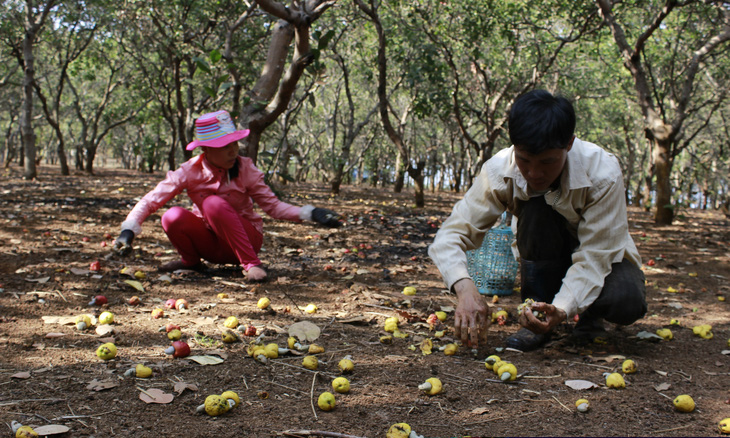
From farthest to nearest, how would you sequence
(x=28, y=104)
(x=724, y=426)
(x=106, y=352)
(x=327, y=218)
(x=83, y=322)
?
(x=28, y=104), (x=327, y=218), (x=83, y=322), (x=106, y=352), (x=724, y=426)

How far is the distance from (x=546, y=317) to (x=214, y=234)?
299 cm

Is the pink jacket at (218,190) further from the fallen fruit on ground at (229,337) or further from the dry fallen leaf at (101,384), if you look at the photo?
the dry fallen leaf at (101,384)

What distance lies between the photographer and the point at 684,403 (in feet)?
7.50

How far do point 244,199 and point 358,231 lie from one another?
9.32 ft

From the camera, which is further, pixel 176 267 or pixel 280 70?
pixel 280 70

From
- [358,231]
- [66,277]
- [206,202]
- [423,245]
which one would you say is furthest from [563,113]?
[358,231]

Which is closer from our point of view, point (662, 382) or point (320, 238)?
point (662, 382)

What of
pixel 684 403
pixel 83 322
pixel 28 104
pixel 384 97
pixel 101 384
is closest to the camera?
pixel 684 403

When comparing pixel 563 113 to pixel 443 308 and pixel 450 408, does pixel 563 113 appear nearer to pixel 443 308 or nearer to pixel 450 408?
pixel 450 408

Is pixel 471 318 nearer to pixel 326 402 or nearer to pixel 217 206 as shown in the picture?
pixel 326 402

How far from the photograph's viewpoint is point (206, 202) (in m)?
4.28

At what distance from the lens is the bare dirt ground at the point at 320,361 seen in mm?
2193

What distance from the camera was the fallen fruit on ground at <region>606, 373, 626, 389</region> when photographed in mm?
2537

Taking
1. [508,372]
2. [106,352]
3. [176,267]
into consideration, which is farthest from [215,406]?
[176,267]
